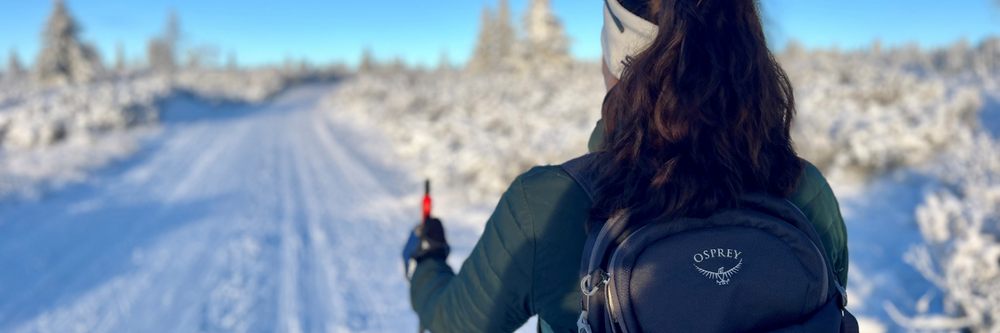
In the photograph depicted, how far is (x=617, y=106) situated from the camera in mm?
1052

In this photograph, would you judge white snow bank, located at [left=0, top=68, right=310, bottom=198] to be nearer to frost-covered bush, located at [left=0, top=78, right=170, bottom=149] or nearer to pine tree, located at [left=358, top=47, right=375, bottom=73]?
frost-covered bush, located at [left=0, top=78, right=170, bottom=149]

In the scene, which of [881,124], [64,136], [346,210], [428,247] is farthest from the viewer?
[64,136]

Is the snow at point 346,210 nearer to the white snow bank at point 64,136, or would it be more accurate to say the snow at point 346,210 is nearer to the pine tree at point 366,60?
the white snow bank at point 64,136

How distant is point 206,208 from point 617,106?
22.0ft

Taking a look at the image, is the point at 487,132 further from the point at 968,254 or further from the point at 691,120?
the point at 691,120

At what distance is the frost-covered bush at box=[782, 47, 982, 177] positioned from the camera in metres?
5.98

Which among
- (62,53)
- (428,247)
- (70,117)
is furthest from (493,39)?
(428,247)

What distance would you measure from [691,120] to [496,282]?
1.76ft

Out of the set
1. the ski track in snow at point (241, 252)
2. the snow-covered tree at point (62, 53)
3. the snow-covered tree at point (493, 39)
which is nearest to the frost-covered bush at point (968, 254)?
the ski track in snow at point (241, 252)

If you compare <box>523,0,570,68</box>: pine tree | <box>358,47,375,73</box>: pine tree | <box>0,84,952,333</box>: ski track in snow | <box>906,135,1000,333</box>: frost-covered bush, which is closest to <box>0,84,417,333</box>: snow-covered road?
<box>0,84,952,333</box>: ski track in snow

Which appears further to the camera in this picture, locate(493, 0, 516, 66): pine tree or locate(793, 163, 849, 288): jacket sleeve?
locate(493, 0, 516, 66): pine tree

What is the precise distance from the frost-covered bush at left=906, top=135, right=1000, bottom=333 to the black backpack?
115 inches

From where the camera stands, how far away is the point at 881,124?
20.9ft

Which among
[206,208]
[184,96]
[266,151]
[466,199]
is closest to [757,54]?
[466,199]
